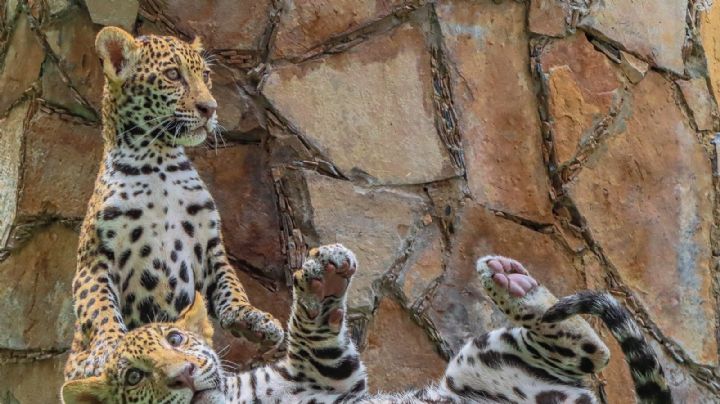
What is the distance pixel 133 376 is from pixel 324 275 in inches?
40.4

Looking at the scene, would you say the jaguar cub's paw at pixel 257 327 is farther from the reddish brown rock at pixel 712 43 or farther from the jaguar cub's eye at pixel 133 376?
the reddish brown rock at pixel 712 43

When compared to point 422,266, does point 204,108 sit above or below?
above

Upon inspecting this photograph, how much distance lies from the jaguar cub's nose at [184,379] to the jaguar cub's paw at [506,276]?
1.64m

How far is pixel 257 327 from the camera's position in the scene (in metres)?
5.16

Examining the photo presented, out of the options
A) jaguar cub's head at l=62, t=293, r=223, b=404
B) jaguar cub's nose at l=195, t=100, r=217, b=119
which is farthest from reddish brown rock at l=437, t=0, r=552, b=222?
jaguar cub's head at l=62, t=293, r=223, b=404

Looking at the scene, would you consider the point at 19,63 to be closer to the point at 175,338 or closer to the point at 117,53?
the point at 117,53

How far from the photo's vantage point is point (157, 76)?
5.31 meters

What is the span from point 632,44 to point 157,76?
329 centimetres

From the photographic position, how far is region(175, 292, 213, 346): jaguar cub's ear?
4746 mm

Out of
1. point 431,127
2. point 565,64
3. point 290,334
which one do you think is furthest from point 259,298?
point 565,64

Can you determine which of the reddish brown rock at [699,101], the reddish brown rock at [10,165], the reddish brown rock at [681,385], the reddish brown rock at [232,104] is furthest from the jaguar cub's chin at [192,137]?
the reddish brown rock at [699,101]

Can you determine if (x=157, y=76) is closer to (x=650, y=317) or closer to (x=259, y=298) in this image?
(x=259, y=298)

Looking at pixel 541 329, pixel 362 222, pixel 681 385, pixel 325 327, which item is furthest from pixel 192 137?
pixel 681 385

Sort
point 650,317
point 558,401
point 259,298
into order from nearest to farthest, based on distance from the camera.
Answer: point 558,401, point 259,298, point 650,317
